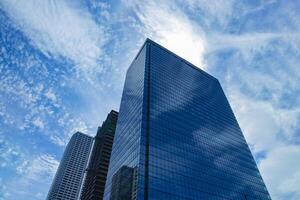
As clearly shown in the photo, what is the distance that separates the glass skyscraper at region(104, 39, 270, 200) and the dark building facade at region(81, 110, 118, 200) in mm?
32739

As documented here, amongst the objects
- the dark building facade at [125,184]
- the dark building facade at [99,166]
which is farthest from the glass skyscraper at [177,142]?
the dark building facade at [99,166]

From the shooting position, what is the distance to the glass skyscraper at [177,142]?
59.6 metres

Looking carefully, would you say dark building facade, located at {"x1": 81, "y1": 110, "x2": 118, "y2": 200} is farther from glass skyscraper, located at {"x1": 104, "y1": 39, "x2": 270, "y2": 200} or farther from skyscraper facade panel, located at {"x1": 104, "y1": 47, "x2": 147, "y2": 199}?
skyscraper facade panel, located at {"x1": 104, "y1": 47, "x2": 147, "y2": 199}

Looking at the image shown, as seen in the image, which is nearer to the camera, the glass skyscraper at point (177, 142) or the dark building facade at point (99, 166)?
the glass skyscraper at point (177, 142)

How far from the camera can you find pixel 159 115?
242 ft

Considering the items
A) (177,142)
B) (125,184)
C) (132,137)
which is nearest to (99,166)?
(132,137)

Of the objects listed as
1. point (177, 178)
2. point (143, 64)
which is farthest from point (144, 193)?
point (143, 64)

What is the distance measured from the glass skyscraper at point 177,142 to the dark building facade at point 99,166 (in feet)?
107

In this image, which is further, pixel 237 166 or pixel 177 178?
pixel 237 166

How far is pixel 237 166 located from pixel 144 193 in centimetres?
4975

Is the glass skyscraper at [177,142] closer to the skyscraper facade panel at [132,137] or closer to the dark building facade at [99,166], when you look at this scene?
the skyscraper facade panel at [132,137]

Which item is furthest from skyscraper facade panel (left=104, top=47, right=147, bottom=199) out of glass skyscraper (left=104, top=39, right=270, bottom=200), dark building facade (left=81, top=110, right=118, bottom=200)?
dark building facade (left=81, top=110, right=118, bottom=200)

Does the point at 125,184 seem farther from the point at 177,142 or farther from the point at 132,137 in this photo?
the point at 177,142

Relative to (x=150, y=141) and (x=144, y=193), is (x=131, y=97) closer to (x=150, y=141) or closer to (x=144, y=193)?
(x=150, y=141)
